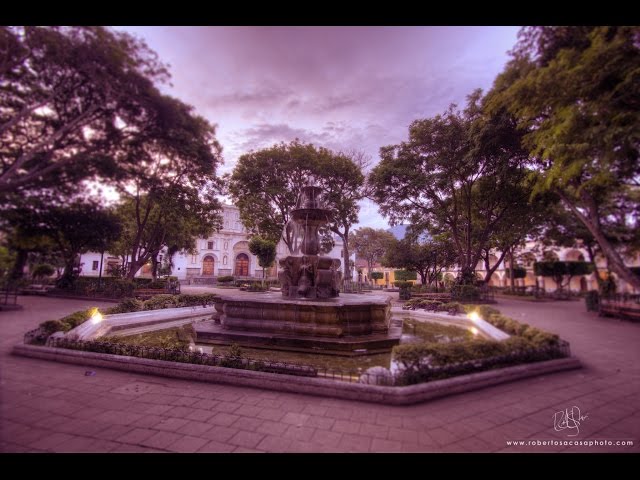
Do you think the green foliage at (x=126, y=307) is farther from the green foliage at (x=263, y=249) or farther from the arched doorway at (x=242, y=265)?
the arched doorway at (x=242, y=265)

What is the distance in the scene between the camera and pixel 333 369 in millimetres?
4633

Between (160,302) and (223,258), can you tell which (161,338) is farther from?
(223,258)

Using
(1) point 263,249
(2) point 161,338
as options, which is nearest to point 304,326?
(2) point 161,338

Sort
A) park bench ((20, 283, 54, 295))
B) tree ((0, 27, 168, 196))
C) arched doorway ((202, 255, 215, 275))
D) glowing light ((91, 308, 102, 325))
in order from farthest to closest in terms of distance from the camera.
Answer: arched doorway ((202, 255, 215, 275)) < park bench ((20, 283, 54, 295)) < glowing light ((91, 308, 102, 325)) < tree ((0, 27, 168, 196))

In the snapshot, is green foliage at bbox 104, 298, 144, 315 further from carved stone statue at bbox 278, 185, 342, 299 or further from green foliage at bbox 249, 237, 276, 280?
green foliage at bbox 249, 237, 276, 280

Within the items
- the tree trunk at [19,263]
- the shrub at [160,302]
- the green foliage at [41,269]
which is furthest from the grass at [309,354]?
the tree trunk at [19,263]

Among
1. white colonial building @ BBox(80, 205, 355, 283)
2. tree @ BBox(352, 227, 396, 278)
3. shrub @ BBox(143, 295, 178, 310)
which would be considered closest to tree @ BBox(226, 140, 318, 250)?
shrub @ BBox(143, 295, 178, 310)

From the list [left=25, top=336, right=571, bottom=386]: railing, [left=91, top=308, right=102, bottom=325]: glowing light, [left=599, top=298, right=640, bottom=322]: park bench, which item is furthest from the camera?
[left=599, top=298, right=640, bottom=322]: park bench

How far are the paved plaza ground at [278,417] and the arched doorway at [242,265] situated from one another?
46.7m

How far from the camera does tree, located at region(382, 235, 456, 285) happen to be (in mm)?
26969

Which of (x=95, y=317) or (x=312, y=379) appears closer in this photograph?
(x=312, y=379)

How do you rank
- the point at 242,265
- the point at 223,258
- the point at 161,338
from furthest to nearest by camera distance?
the point at 242,265, the point at 223,258, the point at 161,338
